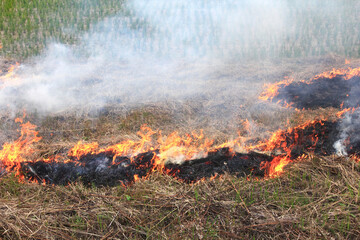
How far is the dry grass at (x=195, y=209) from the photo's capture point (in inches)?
108

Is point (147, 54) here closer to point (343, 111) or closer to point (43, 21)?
point (43, 21)

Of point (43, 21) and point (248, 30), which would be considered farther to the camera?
point (43, 21)

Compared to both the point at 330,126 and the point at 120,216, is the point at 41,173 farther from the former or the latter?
the point at 330,126

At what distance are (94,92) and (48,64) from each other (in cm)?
178

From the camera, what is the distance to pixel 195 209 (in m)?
3.00

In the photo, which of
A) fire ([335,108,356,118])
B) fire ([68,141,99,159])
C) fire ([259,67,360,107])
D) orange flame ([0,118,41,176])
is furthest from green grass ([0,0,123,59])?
fire ([335,108,356,118])

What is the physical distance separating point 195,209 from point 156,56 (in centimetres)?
467

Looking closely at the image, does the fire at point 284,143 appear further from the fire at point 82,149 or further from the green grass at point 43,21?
the green grass at point 43,21

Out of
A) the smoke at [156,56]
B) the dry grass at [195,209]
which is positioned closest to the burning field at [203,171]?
the dry grass at [195,209]

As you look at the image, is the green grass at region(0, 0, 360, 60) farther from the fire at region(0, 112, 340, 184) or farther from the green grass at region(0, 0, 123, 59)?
the fire at region(0, 112, 340, 184)

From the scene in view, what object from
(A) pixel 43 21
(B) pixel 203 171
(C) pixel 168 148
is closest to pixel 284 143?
(B) pixel 203 171

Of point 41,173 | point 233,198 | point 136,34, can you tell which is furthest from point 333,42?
point 41,173

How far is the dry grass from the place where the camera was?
2.75 m

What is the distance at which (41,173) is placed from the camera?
378 centimetres
